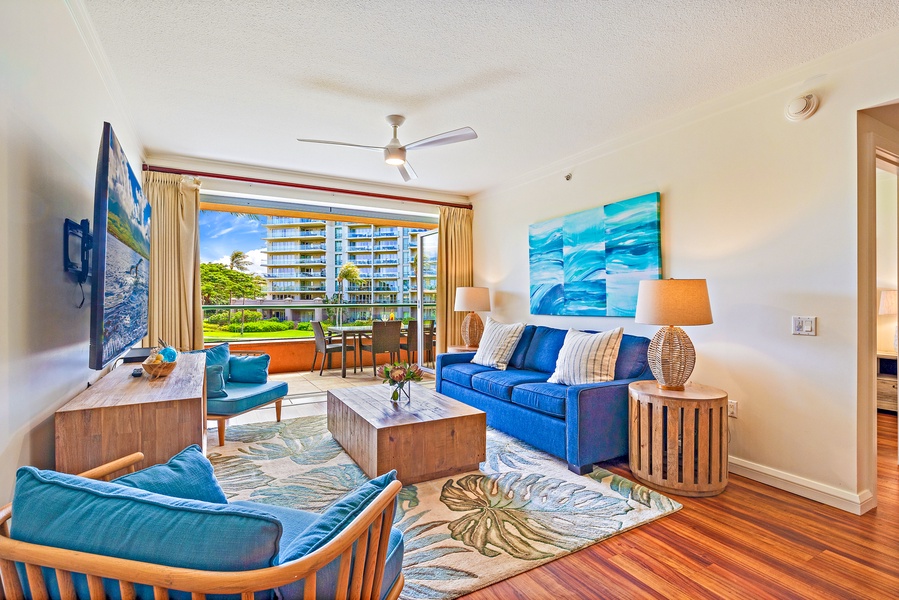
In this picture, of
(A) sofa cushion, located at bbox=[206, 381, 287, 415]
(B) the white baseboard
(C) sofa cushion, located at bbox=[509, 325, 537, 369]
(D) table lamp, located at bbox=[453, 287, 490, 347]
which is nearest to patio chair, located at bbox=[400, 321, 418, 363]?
(D) table lamp, located at bbox=[453, 287, 490, 347]

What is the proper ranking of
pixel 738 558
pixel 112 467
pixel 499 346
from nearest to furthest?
pixel 112 467 < pixel 738 558 < pixel 499 346

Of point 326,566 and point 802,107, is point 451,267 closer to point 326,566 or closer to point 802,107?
point 802,107

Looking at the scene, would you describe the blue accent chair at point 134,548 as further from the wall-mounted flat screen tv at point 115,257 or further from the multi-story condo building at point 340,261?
the multi-story condo building at point 340,261

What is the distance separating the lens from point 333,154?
433cm

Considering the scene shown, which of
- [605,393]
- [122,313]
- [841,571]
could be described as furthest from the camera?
[605,393]

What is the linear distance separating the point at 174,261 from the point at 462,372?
10.2ft

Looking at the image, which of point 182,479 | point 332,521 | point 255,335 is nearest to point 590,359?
point 332,521

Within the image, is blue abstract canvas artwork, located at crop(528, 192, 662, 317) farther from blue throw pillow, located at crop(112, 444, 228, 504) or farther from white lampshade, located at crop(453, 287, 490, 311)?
blue throw pillow, located at crop(112, 444, 228, 504)

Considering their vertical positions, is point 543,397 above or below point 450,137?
below

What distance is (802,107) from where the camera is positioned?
8.69 ft

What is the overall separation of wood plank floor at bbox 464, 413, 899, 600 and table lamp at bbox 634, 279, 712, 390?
748 mm

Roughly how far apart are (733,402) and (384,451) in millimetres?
2366

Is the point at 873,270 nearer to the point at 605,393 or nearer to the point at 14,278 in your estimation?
the point at 605,393

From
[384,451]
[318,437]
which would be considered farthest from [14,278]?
[318,437]
